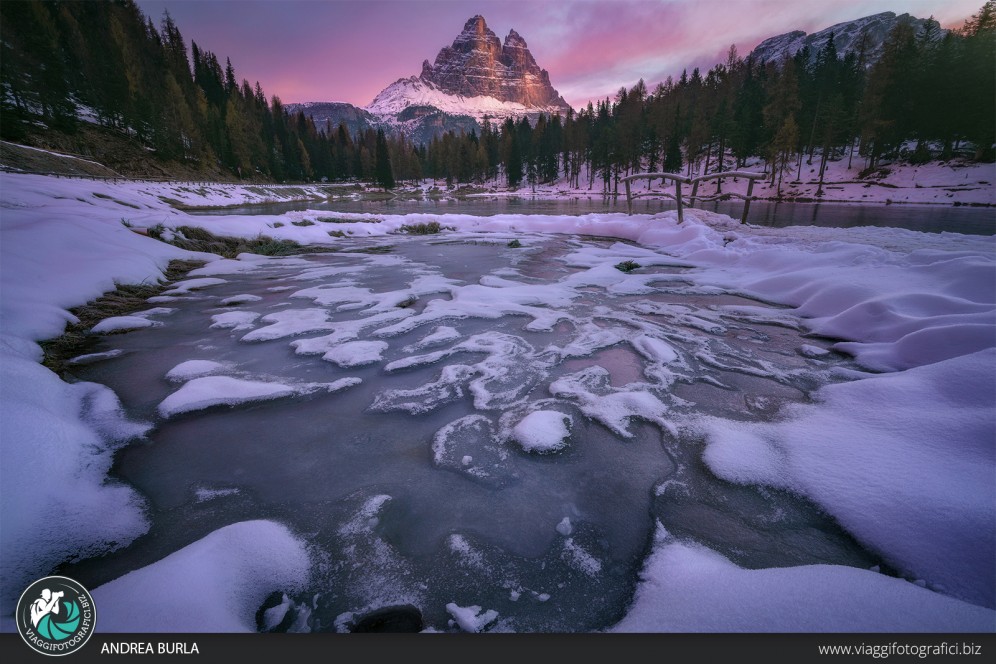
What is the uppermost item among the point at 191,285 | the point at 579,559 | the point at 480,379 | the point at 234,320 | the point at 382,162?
the point at 382,162

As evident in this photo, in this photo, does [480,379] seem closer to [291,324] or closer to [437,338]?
[437,338]

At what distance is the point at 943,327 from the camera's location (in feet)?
9.83

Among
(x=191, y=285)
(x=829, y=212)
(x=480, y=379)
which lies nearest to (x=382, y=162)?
(x=829, y=212)

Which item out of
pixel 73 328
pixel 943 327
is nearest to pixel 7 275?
pixel 73 328

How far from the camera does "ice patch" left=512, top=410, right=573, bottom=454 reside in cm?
234

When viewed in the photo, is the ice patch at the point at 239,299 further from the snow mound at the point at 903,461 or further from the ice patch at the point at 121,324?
the snow mound at the point at 903,461

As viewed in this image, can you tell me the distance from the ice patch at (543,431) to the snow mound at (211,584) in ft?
4.33

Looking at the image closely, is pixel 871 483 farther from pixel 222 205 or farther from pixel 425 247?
pixel 222 205

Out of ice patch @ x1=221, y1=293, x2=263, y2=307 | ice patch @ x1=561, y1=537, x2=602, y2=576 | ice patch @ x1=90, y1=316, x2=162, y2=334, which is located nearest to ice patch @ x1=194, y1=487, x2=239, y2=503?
ice patch @ x1=561, y1=537, x2=602, y2=576

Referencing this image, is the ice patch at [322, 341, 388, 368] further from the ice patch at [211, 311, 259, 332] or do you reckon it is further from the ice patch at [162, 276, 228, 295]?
the ice patch at [162, 276, 228, 295]

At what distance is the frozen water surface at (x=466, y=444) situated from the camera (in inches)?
61.4

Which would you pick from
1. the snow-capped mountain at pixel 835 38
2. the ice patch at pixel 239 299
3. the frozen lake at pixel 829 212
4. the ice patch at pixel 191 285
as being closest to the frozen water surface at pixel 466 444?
the ice patch at pixel 239 299

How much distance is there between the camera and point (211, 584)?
1.39 m

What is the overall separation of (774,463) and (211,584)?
2.79 metres
